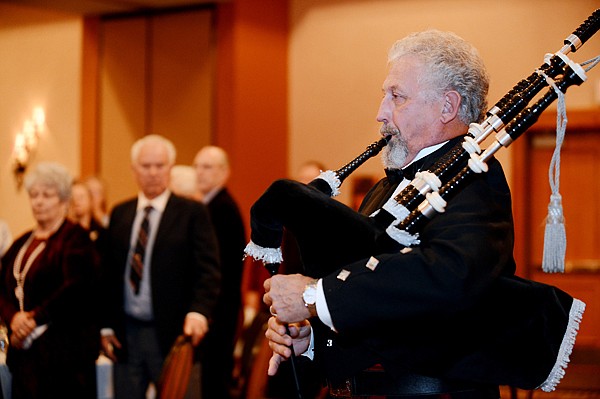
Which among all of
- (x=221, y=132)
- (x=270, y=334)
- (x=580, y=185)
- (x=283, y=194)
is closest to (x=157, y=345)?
(x=270, y=334)

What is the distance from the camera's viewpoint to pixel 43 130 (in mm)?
9633

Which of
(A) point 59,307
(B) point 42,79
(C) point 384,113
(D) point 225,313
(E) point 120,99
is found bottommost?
(D) point 225,313

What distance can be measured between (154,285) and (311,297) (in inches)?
107

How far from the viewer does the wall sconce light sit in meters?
9.32

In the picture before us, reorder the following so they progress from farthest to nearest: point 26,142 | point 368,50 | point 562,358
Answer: point 26,142 → point 368,50 → point 562,358

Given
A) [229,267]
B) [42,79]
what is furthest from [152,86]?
[229,267]

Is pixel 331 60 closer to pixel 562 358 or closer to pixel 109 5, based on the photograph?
pixel 109 5

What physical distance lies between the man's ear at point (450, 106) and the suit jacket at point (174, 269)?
2.64 meters

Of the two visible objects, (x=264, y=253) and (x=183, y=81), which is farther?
(x=183, y=81)

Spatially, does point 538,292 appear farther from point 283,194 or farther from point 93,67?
point 93,67

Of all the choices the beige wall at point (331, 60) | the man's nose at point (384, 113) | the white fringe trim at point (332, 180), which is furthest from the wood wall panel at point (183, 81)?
the man's nose at point (384, 113)

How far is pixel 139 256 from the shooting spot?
4617 millimetres

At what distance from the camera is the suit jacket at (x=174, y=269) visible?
4512 mm

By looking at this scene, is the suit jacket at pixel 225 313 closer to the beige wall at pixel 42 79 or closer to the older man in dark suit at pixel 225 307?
the older man in dark suit at pixel 225 307
